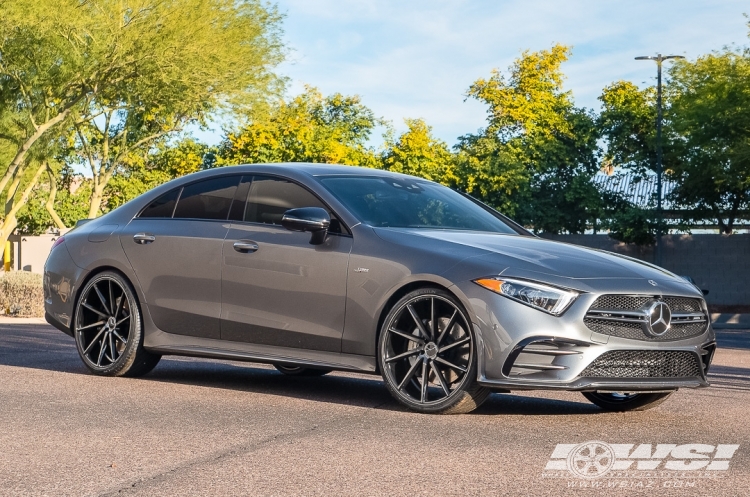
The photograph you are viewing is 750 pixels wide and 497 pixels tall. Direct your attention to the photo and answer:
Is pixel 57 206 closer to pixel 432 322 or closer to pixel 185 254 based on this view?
pixel 185 254

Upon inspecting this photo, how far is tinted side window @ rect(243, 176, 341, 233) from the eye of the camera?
849 centimetres

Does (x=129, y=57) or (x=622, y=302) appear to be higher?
(x=129, y=57)

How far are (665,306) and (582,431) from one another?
0.96 metres

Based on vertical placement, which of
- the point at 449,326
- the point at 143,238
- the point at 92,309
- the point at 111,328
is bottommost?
the point at 111,328

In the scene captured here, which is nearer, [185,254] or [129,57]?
[185,254]

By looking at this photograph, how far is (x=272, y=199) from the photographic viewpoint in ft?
28.5

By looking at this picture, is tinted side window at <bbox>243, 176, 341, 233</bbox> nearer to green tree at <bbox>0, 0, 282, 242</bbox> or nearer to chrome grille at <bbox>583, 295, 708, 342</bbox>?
chrome grille at <bbox>583, 295, 708, 342</bbox>

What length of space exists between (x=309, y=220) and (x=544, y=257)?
1536mm

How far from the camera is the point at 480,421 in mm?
7086

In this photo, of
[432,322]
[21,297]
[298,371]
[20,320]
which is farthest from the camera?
[21,297]

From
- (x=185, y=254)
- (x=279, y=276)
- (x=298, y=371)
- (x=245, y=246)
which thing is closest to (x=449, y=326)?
(x=279, y=276)

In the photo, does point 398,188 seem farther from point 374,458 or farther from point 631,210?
point 631,210

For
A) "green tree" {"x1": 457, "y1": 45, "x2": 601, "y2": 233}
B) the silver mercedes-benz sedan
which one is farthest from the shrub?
"green tree" {"x1": 457, "y1": 45, "x2": 601, "y2": 233}

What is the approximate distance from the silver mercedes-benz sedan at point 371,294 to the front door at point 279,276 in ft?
0.04
